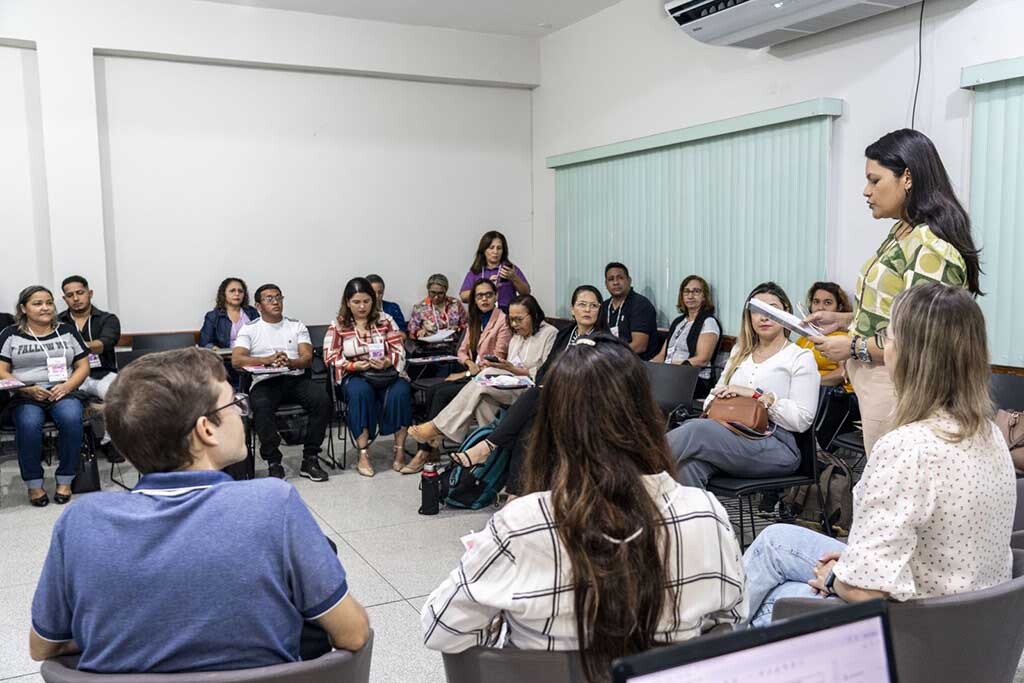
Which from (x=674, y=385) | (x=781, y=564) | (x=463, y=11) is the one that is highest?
(x=463, y=11)

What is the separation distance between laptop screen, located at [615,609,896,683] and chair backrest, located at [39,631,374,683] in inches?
28.5

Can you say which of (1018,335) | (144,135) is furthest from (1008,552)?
(144,135)

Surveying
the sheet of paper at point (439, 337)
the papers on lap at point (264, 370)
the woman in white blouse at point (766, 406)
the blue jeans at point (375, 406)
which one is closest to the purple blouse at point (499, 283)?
the sheet of paper at point (439, 337)

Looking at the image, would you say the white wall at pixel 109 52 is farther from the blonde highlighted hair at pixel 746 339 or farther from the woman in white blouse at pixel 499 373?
the blonde highlighted hair at pixel 746 339

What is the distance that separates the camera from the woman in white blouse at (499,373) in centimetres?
512

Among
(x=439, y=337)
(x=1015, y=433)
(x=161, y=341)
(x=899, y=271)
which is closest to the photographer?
(x=899, y=271)

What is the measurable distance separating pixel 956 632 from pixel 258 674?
3.93 feet

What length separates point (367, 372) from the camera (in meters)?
5.72

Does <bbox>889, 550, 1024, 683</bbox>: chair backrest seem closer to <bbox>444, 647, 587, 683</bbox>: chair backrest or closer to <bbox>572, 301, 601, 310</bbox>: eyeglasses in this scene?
<bbox>444, 647, 587, 683</bbox>: chair backrest

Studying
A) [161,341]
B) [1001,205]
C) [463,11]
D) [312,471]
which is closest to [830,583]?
[1001,205]

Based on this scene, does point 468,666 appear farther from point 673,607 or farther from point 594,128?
point 594,128

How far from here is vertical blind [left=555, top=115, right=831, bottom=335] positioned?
5.39 metres

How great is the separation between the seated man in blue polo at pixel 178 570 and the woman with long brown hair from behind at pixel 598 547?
9.6 inches

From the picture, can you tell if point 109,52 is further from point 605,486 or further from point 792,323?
point 605,486
